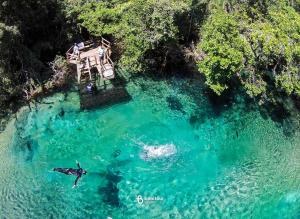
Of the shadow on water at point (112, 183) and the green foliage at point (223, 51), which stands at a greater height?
the green foliage at point (223, 51)

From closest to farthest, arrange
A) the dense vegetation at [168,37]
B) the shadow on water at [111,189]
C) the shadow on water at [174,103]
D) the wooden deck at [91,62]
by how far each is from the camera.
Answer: the shadow on water at [111,189] < the dense vegetation at [168,37] < the wooden deck at [91,62] < the shadow on water at [174,103]

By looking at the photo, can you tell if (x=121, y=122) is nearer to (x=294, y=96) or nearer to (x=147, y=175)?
(x=147, y=175)

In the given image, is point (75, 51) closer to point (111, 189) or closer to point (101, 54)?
point (101, 54)

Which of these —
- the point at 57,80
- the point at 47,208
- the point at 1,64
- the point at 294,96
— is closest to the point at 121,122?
the point at 57,80

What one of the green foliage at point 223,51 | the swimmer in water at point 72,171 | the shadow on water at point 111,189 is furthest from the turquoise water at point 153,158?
the green foliage at point 223,51

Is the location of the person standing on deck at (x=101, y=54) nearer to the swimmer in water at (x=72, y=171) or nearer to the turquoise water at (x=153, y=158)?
the turquoise water at (x=153, y=158)

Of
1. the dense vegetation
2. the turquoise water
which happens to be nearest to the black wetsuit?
the turquoise water

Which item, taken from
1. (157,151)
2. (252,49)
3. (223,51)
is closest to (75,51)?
(157,151)
